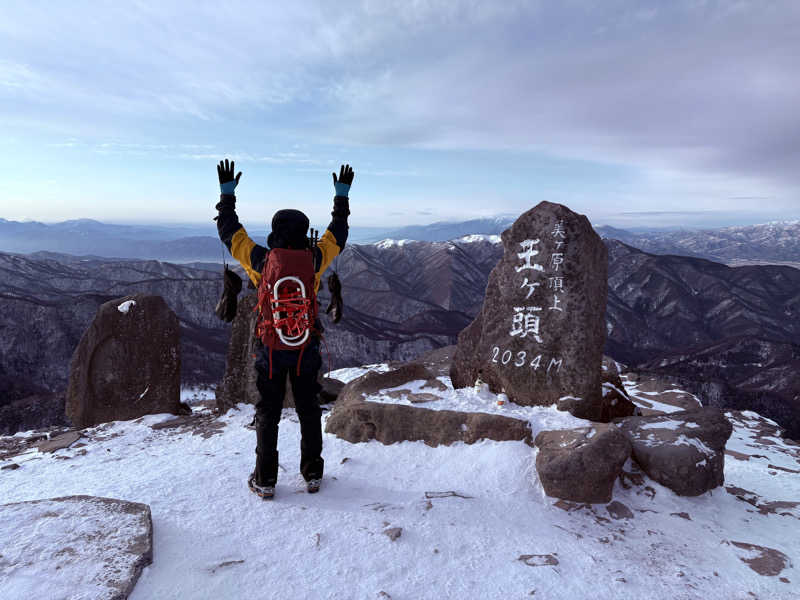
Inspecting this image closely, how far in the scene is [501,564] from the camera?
382 centimetres

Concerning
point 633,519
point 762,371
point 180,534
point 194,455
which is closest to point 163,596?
point 180,534

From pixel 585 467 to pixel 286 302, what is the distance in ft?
14.3

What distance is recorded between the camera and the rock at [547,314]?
25.6 feet

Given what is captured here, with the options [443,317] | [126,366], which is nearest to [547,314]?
[126,366]

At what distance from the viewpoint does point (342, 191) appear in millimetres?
5414

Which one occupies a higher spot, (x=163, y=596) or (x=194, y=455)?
(x=163, y=596)

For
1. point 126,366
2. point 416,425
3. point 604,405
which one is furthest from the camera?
point 126,366

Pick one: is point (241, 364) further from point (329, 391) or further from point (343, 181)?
point (343, 181)

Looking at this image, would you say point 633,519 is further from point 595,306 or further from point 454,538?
point 595,306

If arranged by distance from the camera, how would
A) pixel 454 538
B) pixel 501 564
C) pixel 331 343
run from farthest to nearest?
pixel 331 343
pixel 454 538
pixel 501 564

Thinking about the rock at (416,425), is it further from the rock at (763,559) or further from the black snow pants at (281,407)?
the rock at (763,559)

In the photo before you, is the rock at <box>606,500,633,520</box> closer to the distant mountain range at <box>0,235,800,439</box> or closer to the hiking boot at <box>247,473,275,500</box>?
the hiking boot at <box>247,473,275,500</box>

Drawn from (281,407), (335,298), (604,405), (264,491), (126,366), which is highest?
(335,298)

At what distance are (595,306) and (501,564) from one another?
220 inches
